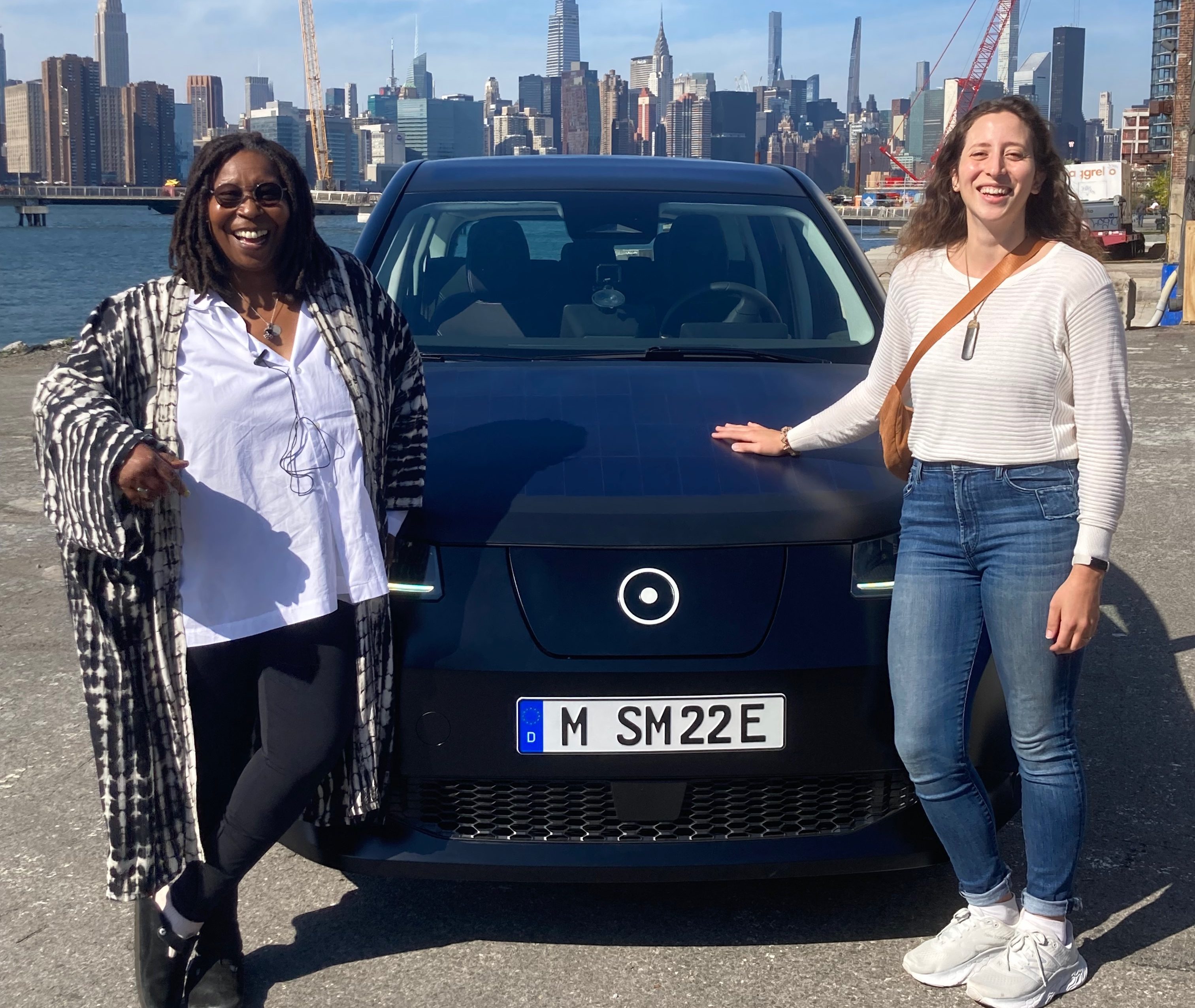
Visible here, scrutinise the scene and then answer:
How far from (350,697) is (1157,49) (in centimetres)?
16303

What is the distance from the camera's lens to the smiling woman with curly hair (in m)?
2.49

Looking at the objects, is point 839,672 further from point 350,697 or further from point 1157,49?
point 1157,49

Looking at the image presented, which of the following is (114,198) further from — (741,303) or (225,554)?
(225,554)

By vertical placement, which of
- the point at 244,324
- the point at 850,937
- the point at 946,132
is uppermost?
the point at 946,132

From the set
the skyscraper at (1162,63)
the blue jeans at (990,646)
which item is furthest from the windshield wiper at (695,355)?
the skyscraper at (1162,63)

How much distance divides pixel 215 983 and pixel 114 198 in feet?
439

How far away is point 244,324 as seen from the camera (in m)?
2.46

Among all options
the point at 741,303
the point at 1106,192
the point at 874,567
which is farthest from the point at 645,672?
the point at 1106,192

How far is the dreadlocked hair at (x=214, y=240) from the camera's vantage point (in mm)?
2463

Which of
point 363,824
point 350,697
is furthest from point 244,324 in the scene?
point 363,824

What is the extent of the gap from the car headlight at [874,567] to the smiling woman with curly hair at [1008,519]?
7 cm

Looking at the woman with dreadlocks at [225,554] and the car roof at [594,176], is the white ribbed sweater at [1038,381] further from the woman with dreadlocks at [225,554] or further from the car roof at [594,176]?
the car roof at [594,176]

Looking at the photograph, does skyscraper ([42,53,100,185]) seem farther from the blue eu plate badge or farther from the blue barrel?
the blue eu plate badge

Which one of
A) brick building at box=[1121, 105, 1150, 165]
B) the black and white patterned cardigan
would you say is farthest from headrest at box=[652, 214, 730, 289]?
brick building at box=[1121, 105, 1150, 165]
